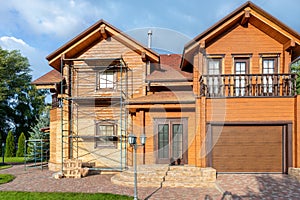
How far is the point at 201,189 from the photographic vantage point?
8.15m

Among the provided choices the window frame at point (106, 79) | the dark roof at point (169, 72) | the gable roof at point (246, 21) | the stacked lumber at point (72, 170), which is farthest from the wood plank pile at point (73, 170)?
the gable roof at point (246, 21)

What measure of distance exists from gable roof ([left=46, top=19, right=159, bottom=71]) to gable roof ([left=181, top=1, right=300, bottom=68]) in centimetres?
211

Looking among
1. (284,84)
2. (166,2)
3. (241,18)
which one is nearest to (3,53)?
(166,2)

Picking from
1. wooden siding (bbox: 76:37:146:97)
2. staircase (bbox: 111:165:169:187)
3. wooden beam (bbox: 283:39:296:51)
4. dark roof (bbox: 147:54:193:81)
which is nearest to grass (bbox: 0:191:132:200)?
staircase (bbox: 111:165:169:187)

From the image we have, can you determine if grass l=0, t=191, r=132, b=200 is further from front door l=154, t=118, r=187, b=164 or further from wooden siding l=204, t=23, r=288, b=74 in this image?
wooden siding l=204, t=23, r=288, b=74

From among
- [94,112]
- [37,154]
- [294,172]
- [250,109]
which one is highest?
[250,109]

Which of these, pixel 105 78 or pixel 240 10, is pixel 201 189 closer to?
pixel 105 78

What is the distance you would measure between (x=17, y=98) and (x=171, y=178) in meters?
27.7

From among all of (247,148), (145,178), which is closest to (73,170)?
(145,178)

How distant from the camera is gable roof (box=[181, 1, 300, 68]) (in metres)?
10.3

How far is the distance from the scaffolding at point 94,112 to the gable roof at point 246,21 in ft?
12.0

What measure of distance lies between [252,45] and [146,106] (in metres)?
5.43

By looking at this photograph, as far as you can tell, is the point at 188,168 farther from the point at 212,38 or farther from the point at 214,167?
the point at 212,38

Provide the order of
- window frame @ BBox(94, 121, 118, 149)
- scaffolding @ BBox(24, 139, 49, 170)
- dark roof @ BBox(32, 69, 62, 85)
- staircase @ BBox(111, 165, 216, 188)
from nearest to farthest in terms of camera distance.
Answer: staircase @ BBox(111, 165, 216, 188) < window frame @ BBox(94, 121, 118, 149) < dark roof @ BBox(32, 69, 62, 85) < scaffolding @ BBox(24, 139, 49, 170)
